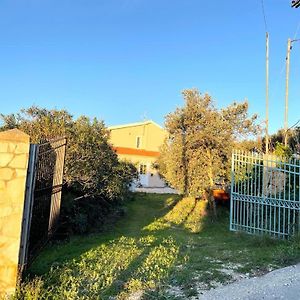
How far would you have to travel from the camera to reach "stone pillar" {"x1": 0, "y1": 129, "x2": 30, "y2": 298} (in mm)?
4656

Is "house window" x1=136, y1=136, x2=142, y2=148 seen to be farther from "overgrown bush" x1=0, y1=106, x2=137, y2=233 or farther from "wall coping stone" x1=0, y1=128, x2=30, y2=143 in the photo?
"wall coping stone" x1=0, y1=128, x2=30, y2=143

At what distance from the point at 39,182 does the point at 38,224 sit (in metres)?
1.18

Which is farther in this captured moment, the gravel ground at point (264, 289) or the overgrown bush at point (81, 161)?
the overgrown bush at point (81, 161)

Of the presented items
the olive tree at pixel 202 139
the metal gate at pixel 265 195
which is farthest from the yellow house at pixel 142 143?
the metal gate at pixel 265 195

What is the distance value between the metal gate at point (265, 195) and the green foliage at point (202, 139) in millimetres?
4061

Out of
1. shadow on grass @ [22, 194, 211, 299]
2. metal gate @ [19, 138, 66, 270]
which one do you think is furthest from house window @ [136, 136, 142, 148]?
metal gate @ [19, 138, 66, 270]

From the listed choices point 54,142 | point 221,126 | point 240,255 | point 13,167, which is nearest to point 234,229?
point 240,255

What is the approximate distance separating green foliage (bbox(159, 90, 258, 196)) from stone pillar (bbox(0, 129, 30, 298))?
32.4 ft

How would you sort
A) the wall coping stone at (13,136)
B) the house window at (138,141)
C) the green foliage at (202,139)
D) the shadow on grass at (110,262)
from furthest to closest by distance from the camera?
the house window at (138,141) → the green foliage at (202,139) → the shadow on grass at (110,262) → the wall coping stone at (13,136)

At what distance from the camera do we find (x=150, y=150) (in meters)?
37.1

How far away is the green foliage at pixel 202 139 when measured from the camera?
1402 centimetres

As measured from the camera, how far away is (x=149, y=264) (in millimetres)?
6496

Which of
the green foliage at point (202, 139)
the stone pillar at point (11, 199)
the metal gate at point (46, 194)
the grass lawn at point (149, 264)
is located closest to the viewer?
the stone pillar at point (11, 199)

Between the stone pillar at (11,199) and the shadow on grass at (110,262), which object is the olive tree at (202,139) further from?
the stone pillar at (11,199)
